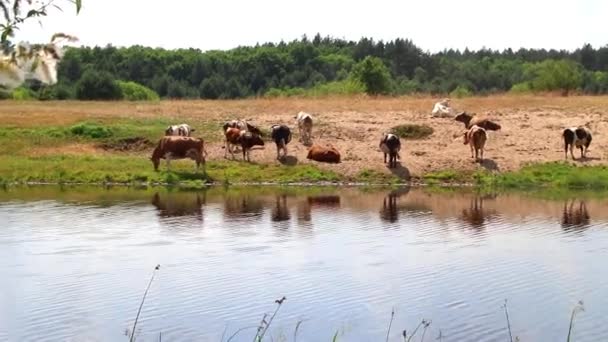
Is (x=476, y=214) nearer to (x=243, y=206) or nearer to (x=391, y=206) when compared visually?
(x=391, y=206)

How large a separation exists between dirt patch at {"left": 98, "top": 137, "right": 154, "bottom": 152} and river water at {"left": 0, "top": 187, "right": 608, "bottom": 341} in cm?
759

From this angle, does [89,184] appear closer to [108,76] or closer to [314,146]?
[314,146]

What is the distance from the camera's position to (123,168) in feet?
102

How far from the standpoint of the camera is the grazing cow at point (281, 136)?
31844 millimetres

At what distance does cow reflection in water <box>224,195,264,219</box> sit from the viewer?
2319 centimetres

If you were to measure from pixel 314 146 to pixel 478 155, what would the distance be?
4907mm

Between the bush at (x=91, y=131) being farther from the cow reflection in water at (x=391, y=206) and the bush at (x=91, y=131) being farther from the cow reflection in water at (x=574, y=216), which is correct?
the cow reflection in water at (x=574, y=216)

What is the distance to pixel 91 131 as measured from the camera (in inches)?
1387

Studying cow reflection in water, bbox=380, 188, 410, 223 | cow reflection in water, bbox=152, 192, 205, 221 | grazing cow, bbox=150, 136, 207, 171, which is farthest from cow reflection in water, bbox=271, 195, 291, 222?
grazing cow, bbox=150, 136, 207, 171

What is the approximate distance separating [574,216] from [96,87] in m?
35.0

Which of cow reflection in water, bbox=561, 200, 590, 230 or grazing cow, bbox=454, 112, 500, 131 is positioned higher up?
grazing cow, bbox=454, 112, 500, 131

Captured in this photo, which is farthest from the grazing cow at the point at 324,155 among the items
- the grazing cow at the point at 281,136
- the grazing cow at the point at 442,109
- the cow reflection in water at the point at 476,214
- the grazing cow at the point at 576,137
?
the grazing cow at the point at 576,137

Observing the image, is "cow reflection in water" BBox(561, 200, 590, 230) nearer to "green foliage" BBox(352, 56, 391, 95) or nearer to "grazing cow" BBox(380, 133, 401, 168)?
"grazing cow" BBox(380, 133, 401, 168)

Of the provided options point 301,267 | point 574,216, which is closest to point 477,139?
point 574,216
